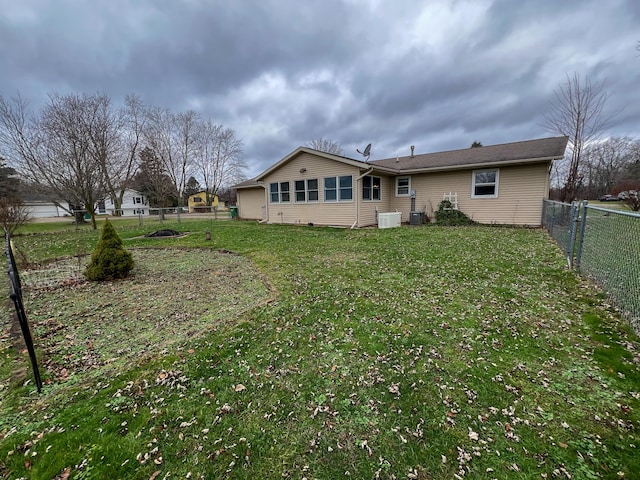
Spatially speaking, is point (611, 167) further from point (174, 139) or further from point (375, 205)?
point (174, 139)

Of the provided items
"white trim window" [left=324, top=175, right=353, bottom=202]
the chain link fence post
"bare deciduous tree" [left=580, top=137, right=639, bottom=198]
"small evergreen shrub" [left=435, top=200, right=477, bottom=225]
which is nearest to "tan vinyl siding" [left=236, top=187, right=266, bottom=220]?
"white trim window" [left=324, top=175, right=353, bottom=202]

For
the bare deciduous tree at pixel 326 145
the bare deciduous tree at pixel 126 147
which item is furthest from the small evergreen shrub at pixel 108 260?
the bare deciduous tree at pixel 326 145

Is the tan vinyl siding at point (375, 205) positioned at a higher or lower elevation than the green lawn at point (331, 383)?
higher

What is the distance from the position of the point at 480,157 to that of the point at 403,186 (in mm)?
3647

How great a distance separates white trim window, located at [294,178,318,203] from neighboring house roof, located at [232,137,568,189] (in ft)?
4.63

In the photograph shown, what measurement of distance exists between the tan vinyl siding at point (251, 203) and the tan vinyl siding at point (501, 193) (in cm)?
1116

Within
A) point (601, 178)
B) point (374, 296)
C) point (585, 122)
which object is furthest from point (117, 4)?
point (601, 178)

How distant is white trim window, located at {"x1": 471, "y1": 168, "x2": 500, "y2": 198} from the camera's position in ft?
38.8

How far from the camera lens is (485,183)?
12086 mm

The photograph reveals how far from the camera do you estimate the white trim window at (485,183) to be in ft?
38.8

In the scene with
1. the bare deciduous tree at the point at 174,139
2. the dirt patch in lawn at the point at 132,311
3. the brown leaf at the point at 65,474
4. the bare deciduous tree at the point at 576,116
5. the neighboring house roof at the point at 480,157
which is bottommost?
the brown leaf at the point at 65,474

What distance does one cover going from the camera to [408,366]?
263cm

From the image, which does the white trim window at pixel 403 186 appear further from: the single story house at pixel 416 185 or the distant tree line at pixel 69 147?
the distant tree line at pixel 69 147

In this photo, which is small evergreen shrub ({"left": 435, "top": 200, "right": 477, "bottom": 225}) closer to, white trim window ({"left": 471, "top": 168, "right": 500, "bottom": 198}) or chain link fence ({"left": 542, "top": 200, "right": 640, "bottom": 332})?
white trim window ({"left": 471, "top": 168, "right": 500, "bottom": 198})
